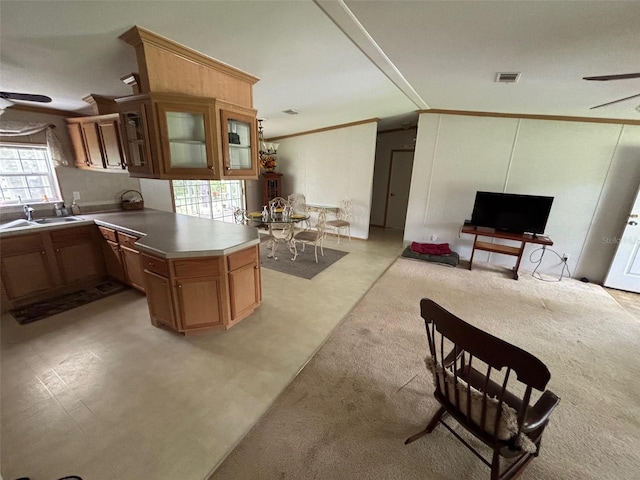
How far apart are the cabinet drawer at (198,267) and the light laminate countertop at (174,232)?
7cm

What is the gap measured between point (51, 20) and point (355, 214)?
5.14 meters

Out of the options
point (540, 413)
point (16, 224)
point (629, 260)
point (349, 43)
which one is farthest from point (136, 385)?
point (629, 260)

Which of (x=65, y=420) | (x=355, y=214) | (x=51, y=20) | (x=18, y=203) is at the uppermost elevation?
(x=51, y=20)

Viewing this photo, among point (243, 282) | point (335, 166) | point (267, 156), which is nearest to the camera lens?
point (243, 282)

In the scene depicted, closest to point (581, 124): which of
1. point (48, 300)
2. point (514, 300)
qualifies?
point (514, 300)

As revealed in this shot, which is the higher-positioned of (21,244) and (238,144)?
(238,144)

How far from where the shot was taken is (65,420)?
5.30 ft

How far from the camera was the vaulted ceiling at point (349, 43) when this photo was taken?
1.49 m

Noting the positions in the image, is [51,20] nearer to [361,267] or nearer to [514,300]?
[361,267]

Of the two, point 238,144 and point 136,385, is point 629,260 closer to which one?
point 238,144

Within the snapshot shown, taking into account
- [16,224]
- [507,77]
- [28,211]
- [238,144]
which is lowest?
[16,224]

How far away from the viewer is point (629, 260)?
12.1 feet

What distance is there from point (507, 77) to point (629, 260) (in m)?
3.51

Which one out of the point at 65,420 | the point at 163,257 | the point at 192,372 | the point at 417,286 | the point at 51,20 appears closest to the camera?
the point at 51,20
